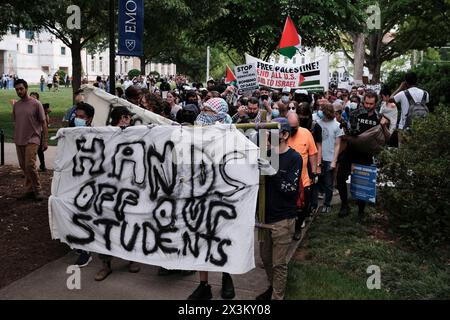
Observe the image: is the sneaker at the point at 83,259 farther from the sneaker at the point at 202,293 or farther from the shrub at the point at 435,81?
the shrub at the point at 435,81

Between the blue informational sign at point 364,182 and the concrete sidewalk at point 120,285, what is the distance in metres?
2.14

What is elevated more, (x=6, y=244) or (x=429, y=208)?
(x=429, y=208)

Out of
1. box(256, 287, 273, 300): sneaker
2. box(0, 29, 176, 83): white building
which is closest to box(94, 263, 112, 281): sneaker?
box(256, 287, 273, 300): sneaker

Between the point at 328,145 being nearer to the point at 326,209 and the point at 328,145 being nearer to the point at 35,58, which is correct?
the point at 326,209

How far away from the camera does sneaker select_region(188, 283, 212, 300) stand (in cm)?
484

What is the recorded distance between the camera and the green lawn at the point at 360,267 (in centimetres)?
507

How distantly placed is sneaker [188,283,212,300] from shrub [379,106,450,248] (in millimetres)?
2654

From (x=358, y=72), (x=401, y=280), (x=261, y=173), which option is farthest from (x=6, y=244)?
(x=358, y=72)

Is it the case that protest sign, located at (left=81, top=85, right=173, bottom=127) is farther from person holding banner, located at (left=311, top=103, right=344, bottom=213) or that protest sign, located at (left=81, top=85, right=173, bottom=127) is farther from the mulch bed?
person holding banner, located at (left=311, top=103, right=344, bottom=213)

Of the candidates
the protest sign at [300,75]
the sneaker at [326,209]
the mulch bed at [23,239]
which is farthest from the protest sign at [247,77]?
the mulch bed at [23,239]

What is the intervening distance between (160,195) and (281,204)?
1147 millimetres
